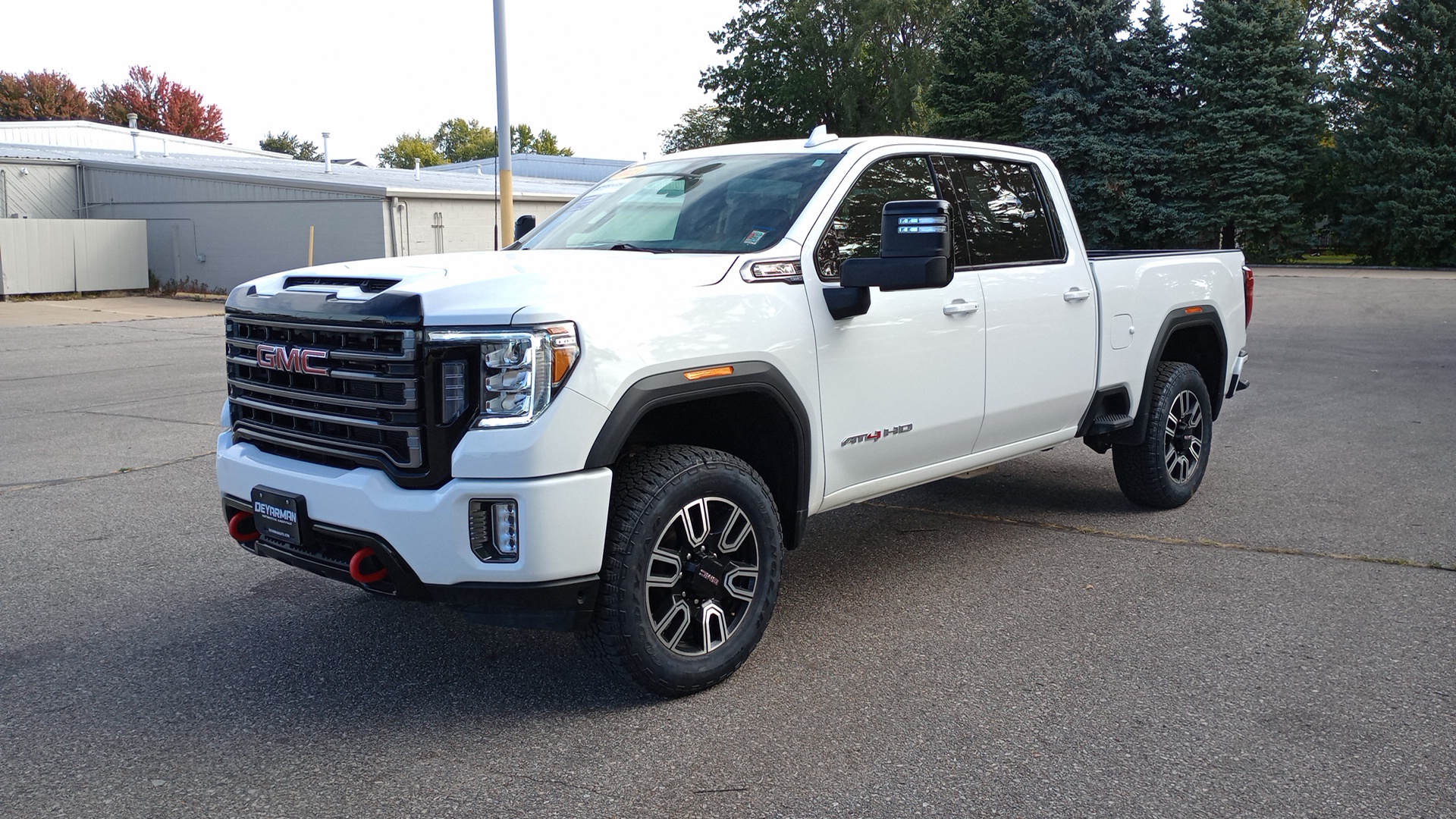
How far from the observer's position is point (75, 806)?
3297 mm

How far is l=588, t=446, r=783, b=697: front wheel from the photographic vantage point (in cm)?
380

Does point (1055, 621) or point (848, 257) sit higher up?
point (848, 257)

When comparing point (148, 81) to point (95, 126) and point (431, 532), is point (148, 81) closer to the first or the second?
point (95, 126)

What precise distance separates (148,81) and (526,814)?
94745mm

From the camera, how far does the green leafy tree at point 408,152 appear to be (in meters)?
127

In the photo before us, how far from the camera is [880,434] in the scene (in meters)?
4.75

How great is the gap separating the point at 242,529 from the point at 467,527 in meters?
1.22

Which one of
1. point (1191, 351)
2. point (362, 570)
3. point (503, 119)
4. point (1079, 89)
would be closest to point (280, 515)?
point (362, 570)

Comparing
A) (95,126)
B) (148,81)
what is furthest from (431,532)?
(148,81)

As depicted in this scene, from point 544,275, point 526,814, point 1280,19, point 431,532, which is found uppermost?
point 1280,19

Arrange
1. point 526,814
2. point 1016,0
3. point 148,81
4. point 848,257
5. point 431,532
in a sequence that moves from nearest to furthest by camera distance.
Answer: point 526,814 < point 431,532 < point 848,257 < point 1016,0 < point 148,81

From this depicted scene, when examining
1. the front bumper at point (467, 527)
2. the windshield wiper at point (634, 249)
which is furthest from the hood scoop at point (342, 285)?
the windshield wiper at point (634, 249)

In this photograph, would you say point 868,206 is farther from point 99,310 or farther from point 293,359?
point 99,310

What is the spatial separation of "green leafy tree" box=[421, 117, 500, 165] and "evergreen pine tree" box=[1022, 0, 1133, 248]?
108274 millimetres
